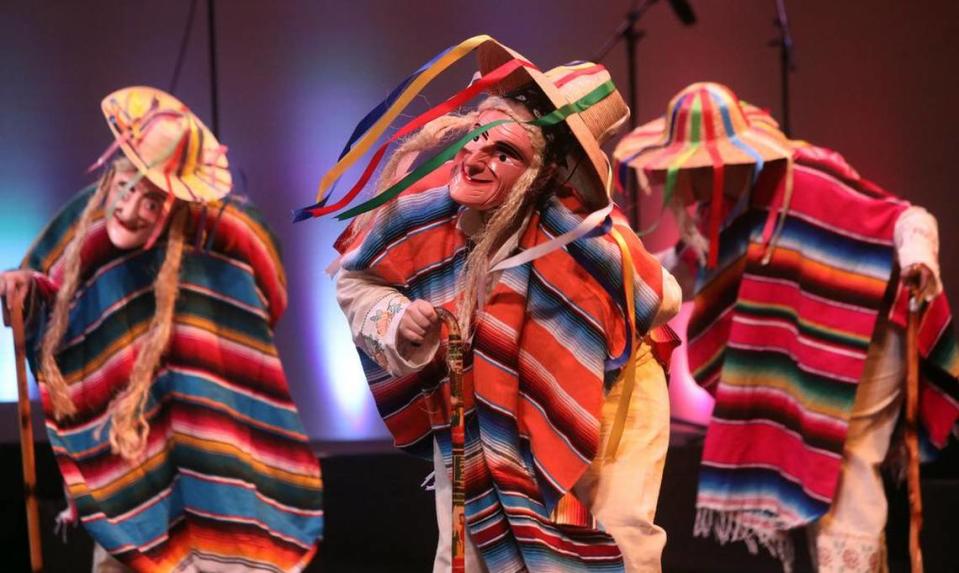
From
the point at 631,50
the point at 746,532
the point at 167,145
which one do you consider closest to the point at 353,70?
the point at 631,50

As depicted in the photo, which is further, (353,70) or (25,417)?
(353,70)

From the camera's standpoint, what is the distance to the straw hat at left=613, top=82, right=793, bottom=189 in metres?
3.94

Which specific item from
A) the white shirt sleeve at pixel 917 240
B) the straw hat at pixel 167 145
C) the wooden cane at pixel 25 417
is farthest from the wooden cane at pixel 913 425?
the wooden cane at pixel 25 417

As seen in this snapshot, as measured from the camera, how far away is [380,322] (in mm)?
2604

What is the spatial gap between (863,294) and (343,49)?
2344mm

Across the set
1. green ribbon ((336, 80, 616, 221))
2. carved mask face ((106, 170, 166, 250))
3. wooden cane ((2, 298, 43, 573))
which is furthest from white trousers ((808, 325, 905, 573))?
wooden cane ((2, 298, 43, 573))

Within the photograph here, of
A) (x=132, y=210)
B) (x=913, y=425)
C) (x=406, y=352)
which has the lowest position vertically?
(x=913, y=425)

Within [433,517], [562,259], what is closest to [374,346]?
[562,259]

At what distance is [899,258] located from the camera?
3.81 metres

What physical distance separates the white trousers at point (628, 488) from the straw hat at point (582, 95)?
1.42ft

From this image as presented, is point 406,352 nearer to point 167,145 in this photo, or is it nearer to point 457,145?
point 457,145

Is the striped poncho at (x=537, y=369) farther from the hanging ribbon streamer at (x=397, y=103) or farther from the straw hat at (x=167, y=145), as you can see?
the straw hat at (x=167, y=145)

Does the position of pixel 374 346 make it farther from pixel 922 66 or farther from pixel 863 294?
pixel 922 66

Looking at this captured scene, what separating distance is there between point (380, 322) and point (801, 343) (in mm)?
1791
